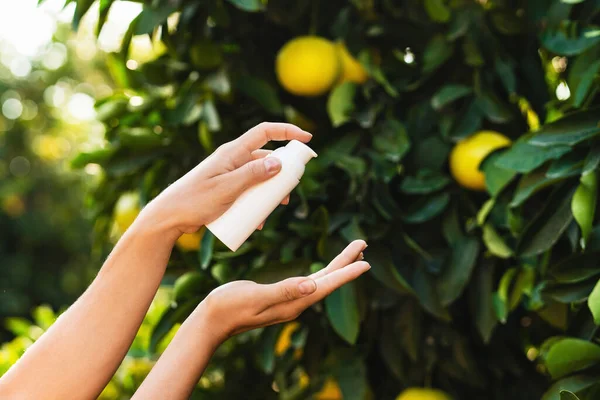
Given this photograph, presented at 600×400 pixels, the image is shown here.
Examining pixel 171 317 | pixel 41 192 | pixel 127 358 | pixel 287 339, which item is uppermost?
pixel 171 317

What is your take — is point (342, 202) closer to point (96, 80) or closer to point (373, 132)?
point (373, 132)

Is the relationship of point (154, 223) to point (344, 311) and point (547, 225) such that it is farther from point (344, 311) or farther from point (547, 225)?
point (547, 225)

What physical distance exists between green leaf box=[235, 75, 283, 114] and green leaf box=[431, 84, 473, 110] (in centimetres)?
20

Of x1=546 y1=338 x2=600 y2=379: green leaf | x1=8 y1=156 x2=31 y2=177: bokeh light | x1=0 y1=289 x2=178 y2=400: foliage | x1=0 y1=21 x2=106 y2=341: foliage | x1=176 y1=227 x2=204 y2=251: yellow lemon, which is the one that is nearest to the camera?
x1=546 y1=338 x2=600 y2=379: green leaf

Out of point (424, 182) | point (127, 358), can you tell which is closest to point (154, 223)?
point (424, 182)

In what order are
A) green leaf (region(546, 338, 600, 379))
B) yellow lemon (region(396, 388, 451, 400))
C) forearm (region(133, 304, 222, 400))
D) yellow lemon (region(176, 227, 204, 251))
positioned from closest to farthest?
forearm (region(133, 304, 222, 400)) → green leaf (region(546, 338, 600, 379)) → yellow lemon (region(396, 388, 451, 400)) → yellow lemon (region(176, 227, 204, 251))

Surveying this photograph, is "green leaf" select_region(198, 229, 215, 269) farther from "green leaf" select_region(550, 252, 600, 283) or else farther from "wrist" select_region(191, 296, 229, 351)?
"green leaf" select_region(550, 252, 600, 283)

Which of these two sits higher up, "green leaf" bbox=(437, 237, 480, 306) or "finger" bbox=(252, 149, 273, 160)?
"finger" bbox=(252, 149, 273, 160)

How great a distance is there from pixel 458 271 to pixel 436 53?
27 centimetres

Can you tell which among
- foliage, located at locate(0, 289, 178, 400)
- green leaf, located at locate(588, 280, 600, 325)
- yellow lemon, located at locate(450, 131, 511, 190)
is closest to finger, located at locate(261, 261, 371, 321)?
green leaf, located at locate(588, 280, 600, 325)

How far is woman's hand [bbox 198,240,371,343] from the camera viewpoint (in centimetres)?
57

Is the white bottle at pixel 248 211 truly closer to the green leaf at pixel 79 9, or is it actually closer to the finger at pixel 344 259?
the finger at pixel 344 259

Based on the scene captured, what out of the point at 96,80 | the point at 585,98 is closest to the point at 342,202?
the point at 585,98

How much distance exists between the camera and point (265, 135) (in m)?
0.63
